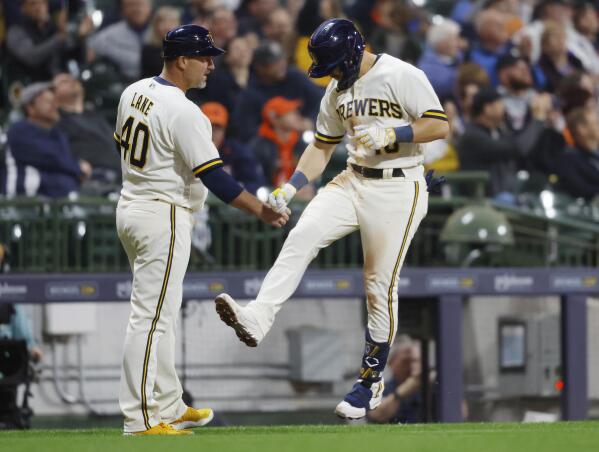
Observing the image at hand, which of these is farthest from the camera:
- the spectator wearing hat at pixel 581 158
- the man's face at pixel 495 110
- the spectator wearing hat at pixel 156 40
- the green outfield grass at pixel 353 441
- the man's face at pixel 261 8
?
the spectator wearing hat at pixel 581 158

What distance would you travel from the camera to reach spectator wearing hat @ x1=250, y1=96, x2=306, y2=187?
940 centimetres

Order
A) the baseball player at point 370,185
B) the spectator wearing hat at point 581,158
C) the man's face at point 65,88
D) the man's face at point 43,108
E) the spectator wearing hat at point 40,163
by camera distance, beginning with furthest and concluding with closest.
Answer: the spectator wearing hat at point 581,158, the man's face at point 65,88, the man's face at point 43,108, the spectator wearing hat at point 40,163, the baseball player at point 370,185

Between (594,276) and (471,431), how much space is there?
343 centimetres

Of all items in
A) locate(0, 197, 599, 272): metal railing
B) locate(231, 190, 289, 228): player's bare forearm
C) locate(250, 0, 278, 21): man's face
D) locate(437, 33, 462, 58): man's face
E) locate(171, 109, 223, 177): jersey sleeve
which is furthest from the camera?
locate(437, 33, 462, 58): man's face

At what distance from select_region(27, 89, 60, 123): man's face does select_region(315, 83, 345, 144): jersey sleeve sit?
164 inches

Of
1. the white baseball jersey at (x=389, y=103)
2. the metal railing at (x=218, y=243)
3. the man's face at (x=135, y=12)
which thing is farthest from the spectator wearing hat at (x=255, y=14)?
the white baseball jersey at (x=389, y=103)

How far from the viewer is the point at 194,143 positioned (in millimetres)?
4590

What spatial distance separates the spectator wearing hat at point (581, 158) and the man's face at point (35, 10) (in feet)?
15.6

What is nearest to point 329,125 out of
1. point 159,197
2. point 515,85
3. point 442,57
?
point 159,197

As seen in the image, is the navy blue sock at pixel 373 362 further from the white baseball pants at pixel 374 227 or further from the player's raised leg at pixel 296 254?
the player's raised leg at pixel 296 254

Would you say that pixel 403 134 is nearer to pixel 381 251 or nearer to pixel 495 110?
pixel 381 251

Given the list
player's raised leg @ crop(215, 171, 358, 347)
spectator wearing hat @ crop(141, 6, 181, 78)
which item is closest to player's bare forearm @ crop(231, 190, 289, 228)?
player's raised leg @ crop(215, 171, 358, 347)

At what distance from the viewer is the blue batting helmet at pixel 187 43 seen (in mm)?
4750

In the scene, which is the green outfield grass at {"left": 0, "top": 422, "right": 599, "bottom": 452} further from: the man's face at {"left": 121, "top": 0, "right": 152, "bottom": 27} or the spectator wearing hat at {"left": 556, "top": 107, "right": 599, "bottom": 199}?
the spectator wearing hat at {"left": 556, "top": 107, "right": 599, "bottom": 199}
